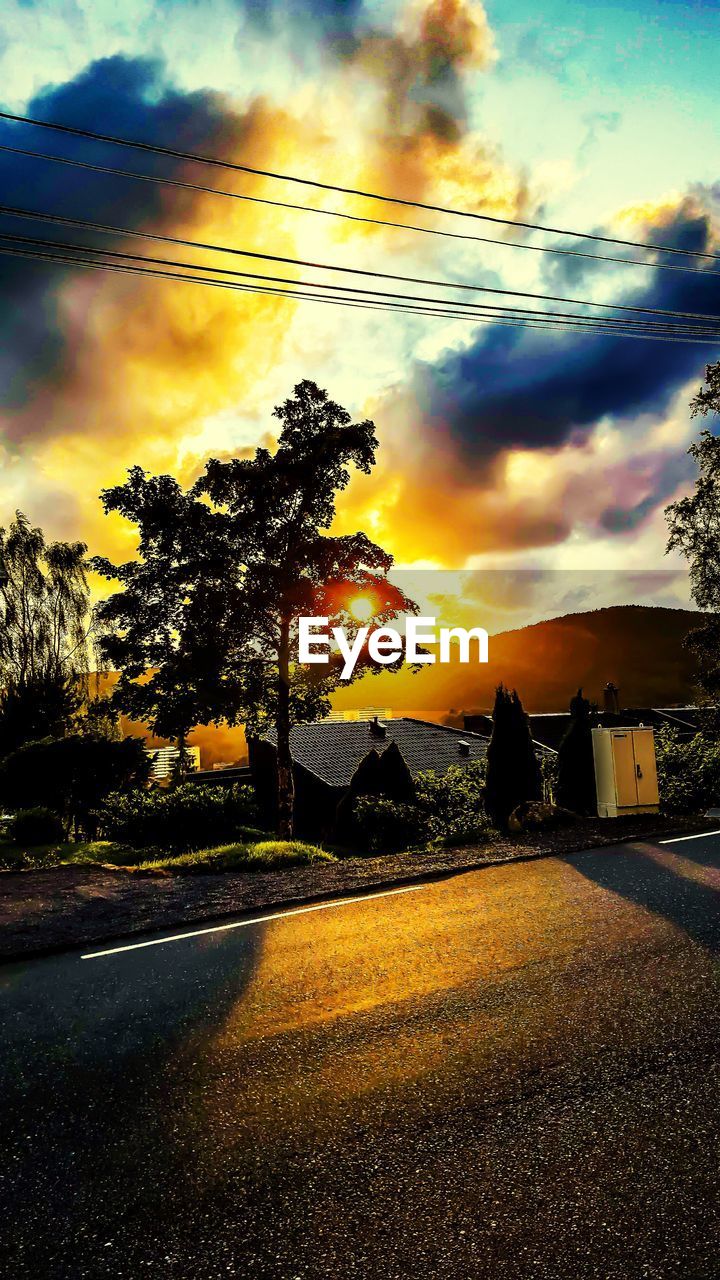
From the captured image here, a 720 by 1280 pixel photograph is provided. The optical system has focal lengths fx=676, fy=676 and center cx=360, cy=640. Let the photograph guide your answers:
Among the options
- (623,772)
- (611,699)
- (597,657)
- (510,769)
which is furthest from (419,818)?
(597,657)

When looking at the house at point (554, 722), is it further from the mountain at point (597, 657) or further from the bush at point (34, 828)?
the mountain at point (597, 657)

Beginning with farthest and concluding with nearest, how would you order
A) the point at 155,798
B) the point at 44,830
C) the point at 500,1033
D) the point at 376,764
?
the point at 376,764 → the point at 155,798 → the point at 44,830 → the point at 500,1033

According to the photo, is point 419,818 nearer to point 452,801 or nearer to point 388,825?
point 388,825

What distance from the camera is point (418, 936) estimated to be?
659 centimetres

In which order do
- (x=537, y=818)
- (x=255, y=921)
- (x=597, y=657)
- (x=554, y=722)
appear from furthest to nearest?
(x=597, y=657), (x=554, y=722), (x=537, y=818), (x=255, y=921)

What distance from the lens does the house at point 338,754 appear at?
99.8 feet

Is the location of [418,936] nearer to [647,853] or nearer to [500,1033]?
[500,1033]

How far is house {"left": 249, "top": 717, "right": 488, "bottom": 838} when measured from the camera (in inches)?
1198

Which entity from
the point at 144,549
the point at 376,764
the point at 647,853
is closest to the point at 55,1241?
the point at 647,853

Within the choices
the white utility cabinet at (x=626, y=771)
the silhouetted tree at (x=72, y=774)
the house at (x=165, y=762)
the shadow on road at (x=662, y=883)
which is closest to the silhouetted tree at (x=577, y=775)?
the white utility cabinet at (x=626, y=771)

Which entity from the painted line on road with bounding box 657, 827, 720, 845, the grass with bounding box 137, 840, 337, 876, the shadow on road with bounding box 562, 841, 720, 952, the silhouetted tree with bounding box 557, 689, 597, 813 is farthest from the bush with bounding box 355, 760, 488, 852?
the shadow on road with bounding box 562, 841, 720, 952

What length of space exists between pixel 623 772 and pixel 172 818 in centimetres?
1320

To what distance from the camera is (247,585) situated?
18.6 meters

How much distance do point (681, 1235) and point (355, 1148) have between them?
5.02 ft
